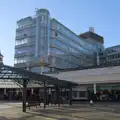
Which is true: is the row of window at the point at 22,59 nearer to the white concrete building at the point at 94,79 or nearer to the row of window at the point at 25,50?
the row of window at the point at 25,50

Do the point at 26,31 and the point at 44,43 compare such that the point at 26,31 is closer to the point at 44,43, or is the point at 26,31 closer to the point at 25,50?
the point at 25,50

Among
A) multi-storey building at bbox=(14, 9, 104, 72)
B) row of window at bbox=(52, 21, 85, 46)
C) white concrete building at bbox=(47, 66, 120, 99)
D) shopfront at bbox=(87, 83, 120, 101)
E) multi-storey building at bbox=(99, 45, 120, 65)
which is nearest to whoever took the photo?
white concrete building at bbox=(47, 66, 120, 99)

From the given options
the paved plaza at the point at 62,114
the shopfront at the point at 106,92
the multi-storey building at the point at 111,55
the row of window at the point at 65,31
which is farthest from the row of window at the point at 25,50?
the paved plaza at the point at 62,114

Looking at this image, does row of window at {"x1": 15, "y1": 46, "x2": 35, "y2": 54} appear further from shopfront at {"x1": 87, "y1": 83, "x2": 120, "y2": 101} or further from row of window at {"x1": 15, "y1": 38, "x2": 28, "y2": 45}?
shopfront at {"x1": 87, "y1": 83, "x2": 120, "y2": 101}

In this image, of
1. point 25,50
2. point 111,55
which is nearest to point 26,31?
point 25,50

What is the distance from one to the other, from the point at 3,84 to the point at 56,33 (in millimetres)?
29563

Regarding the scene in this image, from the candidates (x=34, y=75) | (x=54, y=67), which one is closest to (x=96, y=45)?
(x=54, y=67)

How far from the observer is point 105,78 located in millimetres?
35344

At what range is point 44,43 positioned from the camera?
70.1 metres

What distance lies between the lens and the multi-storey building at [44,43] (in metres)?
69.7

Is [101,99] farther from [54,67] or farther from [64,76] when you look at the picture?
[54,67]

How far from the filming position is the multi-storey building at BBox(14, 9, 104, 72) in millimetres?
69688

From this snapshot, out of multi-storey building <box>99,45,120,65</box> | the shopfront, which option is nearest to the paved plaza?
the shopfront

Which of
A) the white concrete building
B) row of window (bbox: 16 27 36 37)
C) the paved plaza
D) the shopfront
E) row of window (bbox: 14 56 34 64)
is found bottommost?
the paved plaza
